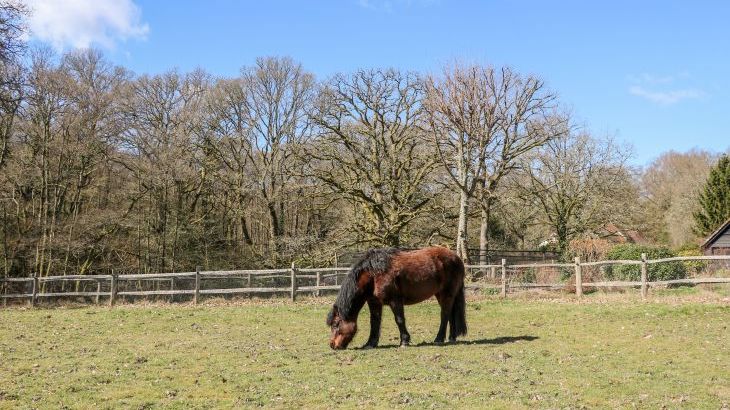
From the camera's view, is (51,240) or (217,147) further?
(217,147)

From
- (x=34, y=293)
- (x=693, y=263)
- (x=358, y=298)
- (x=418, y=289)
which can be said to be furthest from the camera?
(x=693, y=263)

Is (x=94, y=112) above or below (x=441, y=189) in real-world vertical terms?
above

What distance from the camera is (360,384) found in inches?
291

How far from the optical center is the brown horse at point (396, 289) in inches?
408

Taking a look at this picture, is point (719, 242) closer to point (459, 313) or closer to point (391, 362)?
point (459, 313)

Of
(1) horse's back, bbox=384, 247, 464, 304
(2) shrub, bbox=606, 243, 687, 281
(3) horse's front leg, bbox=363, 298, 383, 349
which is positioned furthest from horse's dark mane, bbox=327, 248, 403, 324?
(2) shrub, bbox=606, 243, 687, 281

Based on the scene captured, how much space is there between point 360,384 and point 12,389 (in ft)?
14.1

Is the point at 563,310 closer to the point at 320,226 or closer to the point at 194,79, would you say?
the point at 320,226

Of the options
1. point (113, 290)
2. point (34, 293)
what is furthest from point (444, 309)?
point (34, 293)

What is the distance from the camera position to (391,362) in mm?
8844

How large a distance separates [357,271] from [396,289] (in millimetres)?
755

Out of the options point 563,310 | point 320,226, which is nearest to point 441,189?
point 320,226

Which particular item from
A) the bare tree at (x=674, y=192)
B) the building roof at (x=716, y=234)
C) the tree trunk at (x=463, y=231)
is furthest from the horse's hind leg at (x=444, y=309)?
the bare tree at (x=674, y=192)

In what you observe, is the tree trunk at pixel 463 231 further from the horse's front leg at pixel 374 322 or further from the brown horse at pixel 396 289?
the horse's front leg at pixel 374 322
